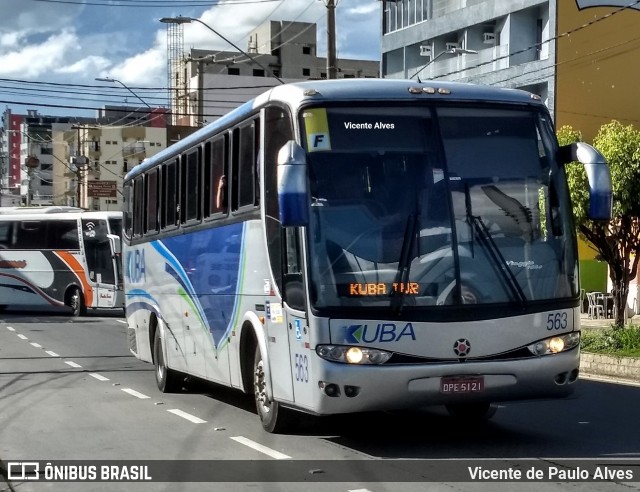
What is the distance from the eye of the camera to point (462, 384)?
9875 mm

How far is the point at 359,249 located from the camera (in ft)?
32.3

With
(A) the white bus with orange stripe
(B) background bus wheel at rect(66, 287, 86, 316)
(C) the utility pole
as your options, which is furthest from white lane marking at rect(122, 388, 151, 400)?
(B) background bus wheel at rect(66, 287, 86, 316)

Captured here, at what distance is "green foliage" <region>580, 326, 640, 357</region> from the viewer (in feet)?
60.8

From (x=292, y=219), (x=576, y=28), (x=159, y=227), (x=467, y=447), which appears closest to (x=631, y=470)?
(x=467, y=447)

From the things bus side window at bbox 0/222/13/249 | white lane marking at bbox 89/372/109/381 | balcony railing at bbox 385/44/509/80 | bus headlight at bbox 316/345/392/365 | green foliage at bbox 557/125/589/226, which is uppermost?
balcony railing at bbox 385/44/509/80

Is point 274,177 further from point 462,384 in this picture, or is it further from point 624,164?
point 624,164

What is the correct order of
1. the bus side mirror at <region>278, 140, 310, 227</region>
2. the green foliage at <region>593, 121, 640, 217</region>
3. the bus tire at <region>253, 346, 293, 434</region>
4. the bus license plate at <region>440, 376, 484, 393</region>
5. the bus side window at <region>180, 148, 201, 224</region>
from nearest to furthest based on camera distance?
the bus side mirror at <region>278, 140, 310, 227</region> → the bus license plate at <region>440, 376, 484, 393</region> → the bus tire at <region>253, 346, 293, 434</region> → the bus side window at <region>180, 148, 201, 224</region> → the green foliage at <region>593, 121, 640, 217</region>

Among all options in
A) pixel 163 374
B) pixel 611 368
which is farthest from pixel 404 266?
pixel 611 368

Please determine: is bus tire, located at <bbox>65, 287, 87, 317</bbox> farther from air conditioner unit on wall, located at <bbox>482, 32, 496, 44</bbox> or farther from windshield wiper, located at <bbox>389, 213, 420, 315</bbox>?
windshield wiper, located at <bbox>389, 213, 420, 315</bbox>

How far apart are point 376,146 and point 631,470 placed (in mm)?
3387

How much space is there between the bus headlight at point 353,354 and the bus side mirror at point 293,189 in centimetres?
110

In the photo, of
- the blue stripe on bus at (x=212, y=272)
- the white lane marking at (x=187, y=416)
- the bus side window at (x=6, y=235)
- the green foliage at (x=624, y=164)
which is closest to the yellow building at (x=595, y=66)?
the green foliage at (x=624, y=164)

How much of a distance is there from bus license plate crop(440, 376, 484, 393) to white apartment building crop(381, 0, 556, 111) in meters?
33.9

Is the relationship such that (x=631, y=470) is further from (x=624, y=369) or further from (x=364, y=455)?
(x=624, y=369)
